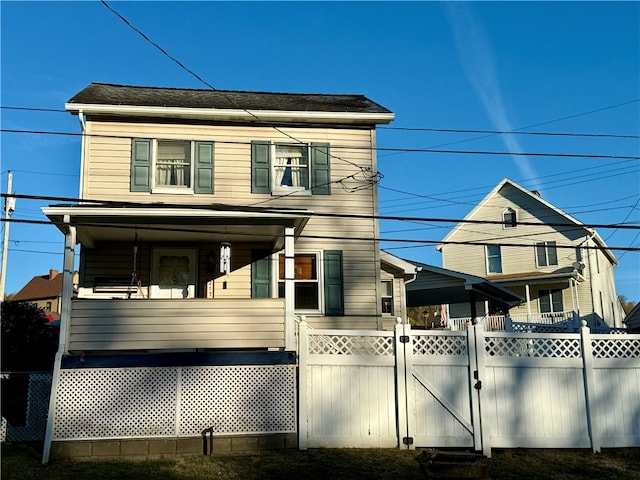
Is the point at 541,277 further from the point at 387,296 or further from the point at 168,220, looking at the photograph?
the point at 168,220

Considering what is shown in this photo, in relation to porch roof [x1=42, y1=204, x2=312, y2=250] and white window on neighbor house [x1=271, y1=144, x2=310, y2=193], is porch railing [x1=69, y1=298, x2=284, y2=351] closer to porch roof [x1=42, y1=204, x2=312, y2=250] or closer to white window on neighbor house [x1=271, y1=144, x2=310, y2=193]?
porch roof [x1=42, y1=204, x2=312, y2=250]

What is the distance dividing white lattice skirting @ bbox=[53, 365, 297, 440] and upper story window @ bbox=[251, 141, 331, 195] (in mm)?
5501

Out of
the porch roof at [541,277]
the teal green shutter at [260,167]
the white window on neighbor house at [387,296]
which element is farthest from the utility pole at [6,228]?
the porch roof at [541,277]

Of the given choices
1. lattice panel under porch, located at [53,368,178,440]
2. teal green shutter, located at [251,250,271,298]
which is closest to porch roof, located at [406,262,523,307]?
teal green shutter, located at [251,250,271,298]

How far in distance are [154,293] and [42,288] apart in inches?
1875

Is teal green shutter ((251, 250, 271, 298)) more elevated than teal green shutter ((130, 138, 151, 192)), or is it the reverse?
teal green shutter ((130, 138, 151, 192))

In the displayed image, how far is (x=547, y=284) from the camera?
101ft

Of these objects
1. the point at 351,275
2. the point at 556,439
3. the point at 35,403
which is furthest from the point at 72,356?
the point at 556,439

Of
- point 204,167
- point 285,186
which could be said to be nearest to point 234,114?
point 204,167

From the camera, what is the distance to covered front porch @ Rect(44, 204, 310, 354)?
11.0 meters

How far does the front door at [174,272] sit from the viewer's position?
13.7m

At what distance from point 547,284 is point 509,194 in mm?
5276

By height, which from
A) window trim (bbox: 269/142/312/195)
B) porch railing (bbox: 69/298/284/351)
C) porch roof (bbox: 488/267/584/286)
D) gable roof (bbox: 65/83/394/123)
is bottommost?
porch railing (bbox: 69/298/284/351)

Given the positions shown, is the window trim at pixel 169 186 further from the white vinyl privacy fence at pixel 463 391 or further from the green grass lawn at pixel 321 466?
the green grass lawn at pixel 321 466
